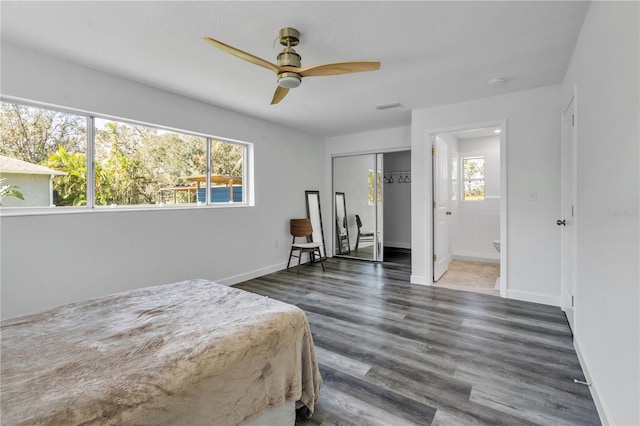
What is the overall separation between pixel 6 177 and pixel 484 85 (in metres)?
4.66

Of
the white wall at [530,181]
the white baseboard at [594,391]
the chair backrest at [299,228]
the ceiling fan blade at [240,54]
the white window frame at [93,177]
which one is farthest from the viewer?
the chair backrest at [299,228]

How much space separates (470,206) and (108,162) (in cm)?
595

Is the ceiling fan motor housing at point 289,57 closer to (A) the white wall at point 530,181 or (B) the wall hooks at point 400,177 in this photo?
(A) the white wall at point 530,181

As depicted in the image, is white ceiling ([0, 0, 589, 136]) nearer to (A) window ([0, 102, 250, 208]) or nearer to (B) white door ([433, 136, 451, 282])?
(A) window ([0, 102, 250, 208])

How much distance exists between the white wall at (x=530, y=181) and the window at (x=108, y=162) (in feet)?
11.3

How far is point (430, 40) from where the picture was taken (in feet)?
7.63

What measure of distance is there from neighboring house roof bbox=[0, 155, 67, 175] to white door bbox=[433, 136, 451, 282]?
14.3 feet

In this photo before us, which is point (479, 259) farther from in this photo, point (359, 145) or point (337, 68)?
point (337, 68)

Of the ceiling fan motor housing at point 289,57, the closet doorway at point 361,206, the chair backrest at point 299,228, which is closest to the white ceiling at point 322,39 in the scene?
the ceiling fan motor housing at point 289,57

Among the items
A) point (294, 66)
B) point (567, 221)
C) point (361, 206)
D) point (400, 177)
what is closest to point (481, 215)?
point (400, 177)

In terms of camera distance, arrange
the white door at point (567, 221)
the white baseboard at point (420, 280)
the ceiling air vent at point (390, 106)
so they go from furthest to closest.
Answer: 1. the white baseboard at point (420, 280)
2. the ceiling air vent at point (390, 106)
3. the white door at point (567, 221)

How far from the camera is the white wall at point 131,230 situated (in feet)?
7.97

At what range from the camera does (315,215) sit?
581cm

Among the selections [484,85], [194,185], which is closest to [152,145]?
[194,185]
